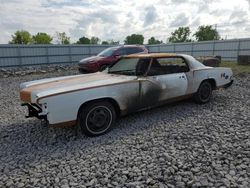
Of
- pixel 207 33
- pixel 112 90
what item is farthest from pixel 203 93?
pixel 207 33

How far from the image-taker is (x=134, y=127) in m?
4.43

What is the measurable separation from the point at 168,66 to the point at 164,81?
2.29ft

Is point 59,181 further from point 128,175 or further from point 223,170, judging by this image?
point 223,170

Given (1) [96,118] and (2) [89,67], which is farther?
(2) [89,67]

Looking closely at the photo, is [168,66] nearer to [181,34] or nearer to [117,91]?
[117,91]

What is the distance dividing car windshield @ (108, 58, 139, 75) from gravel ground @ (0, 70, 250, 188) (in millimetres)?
1050

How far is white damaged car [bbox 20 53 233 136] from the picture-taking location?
143 inches

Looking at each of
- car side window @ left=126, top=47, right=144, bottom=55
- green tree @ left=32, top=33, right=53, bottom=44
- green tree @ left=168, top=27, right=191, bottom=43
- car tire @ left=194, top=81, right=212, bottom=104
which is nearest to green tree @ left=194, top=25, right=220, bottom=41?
green tree @ left=168, top=27, right=191, bottom=43

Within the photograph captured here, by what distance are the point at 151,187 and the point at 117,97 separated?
6.38ft

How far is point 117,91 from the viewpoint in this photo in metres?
4.13

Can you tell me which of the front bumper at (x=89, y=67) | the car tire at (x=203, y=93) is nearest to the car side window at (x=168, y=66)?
the car tire at (x=203, y=93)

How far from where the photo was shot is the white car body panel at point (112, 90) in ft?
11.7

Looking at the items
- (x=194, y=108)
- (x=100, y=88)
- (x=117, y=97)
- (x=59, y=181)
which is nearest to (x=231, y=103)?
(x=194, y=108)

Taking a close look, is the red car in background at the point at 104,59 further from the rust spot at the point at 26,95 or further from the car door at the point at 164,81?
the rust spot at the point at 26,95
